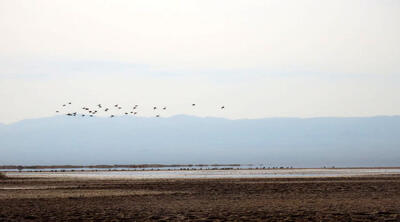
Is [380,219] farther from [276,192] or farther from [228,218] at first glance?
[276,192]

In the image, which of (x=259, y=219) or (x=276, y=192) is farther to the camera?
(x=276, y=192)

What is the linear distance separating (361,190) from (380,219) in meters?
19.7

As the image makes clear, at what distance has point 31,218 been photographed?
30359 millimetres

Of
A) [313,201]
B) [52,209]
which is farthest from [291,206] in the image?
[52,209]

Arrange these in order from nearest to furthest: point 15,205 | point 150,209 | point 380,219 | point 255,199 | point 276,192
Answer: point 380,219, point 150,209, point 15,205, point 255,199, point 276,192

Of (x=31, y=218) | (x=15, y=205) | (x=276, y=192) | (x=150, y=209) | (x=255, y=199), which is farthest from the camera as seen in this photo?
(x=276, y=192)

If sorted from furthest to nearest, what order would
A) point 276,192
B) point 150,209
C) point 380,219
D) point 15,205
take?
point 276,192 < point 15,205 < point 150,209 < point 380,219

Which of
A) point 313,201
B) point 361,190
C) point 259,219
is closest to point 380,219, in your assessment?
point 259,219

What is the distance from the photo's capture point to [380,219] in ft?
93.2

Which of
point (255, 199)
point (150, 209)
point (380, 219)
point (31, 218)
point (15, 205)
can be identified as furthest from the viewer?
point (255, 199)

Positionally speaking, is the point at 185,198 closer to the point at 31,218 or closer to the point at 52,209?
the point at 52,209

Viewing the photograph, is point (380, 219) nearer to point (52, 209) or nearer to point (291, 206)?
point (291, 206)

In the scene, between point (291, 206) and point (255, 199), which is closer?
point (291, 206)

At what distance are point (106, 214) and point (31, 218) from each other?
12.4 feet
